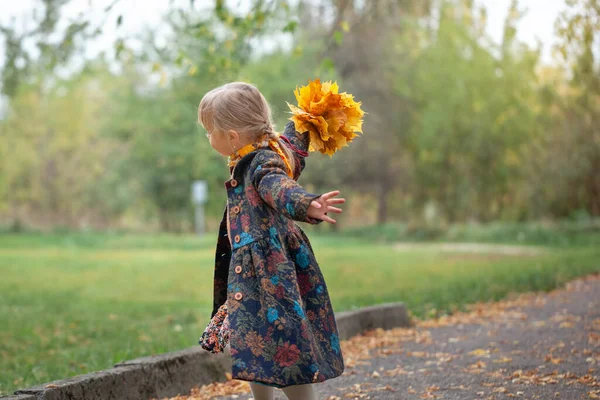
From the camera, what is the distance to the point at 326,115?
343 cm

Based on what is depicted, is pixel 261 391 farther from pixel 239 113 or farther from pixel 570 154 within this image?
pixel 570 154

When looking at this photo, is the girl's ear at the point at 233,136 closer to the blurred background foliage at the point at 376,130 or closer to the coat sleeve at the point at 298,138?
the coat sleeve at the point at 298,138

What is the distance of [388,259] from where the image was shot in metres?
15.3

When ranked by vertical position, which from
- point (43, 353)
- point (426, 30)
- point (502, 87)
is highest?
point (426, 30)

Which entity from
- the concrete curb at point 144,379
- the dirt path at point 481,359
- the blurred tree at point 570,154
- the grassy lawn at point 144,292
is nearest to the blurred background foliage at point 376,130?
the blurred tree at point 570,154

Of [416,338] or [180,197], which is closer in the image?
[416,338]

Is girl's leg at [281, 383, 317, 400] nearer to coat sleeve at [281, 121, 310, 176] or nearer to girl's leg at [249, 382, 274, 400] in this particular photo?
girl's leg at [249, 382, 274, 400]

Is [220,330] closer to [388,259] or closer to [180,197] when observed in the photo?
[388,259]

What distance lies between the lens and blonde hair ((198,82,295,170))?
3.13m

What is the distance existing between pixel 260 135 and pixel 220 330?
2.81 feet

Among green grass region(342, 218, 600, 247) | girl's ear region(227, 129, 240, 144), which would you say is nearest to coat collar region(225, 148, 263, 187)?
girl's ear region(227, 129, 240, 144)

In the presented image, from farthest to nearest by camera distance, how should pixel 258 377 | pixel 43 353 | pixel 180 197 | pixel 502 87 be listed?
pixel 180 197 → pixel 502 87 → pixel 43 353 → pixel 258 377

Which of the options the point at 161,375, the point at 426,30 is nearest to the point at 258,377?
the point at 161,375

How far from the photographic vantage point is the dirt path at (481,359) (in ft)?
13.0
